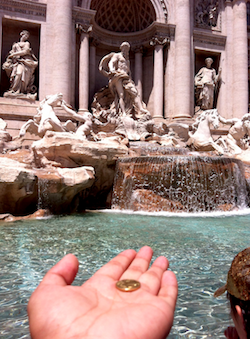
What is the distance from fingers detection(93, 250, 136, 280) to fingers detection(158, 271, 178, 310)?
173 mm

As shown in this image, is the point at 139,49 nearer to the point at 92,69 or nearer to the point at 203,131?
the point at 92,69

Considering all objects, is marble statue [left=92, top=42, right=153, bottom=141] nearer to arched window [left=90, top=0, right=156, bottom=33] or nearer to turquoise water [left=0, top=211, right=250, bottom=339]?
arched window [left=90, top=0, right=156, bottom=33]

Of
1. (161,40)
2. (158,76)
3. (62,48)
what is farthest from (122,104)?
(161,40)

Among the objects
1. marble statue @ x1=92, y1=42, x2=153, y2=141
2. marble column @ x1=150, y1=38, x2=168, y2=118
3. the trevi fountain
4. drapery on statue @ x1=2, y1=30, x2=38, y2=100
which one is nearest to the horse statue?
the trevi fountain

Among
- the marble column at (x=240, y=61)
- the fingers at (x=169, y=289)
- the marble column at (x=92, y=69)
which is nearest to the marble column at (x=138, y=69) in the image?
the marble column at (x=92, y=69)

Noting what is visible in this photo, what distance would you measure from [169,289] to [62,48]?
12972 millimetres

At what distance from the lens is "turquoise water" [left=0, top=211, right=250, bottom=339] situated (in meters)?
1.68

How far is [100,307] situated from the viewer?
868 mm

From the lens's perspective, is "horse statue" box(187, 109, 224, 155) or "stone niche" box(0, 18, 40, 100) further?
"stone niche" box(0, 18, 40, 100)

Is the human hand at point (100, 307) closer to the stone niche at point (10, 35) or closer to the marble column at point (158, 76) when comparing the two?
the stone niche at point (10, 35)

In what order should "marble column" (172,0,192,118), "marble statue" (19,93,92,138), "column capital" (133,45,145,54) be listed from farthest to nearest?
"column capital" (133,45,145,54) → "marble column" (172,0,192,118) → "marble statue" (19,93,92,138)

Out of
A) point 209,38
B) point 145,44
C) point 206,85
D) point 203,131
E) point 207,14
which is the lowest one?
point 203,131

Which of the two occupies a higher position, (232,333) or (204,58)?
(204,58)

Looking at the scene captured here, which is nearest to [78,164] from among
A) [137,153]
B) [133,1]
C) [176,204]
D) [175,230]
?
[137,153]
